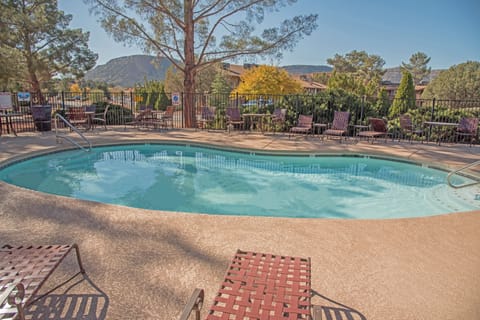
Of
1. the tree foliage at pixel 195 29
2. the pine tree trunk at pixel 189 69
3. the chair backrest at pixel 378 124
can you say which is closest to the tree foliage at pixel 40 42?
the tree foliage at pixel 195 29

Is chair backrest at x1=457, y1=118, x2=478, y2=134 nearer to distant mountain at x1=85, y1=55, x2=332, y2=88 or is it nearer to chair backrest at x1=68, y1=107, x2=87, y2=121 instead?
chair backrest at x1=68, y1=107, x2=87, y2=121

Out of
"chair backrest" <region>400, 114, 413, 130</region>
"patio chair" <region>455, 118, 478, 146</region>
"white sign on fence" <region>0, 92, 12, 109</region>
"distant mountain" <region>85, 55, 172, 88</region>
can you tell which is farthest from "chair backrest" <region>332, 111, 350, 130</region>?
"distant mountain" <region>85, 55, 172, 88</region>

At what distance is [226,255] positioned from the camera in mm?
2938

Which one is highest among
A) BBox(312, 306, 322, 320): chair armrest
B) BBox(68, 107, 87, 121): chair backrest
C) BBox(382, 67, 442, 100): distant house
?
BBox(382, 67, 442, 100): distant house

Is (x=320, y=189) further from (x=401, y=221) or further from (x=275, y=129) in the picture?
(x=275, y=129)

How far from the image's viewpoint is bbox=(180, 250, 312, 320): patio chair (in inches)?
67.4

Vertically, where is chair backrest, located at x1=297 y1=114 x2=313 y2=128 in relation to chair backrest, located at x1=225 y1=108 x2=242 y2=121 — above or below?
below

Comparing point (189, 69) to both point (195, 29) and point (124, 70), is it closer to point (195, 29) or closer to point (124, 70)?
point (195, 29)

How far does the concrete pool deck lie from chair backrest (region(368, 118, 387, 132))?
630 centimetres

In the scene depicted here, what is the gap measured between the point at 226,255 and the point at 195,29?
1273 centimetres

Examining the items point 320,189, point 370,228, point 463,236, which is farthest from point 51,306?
Answer: point 320,189

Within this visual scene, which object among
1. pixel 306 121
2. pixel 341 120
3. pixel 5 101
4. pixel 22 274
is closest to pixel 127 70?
pixel 5 101

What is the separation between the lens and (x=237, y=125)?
12055 millimetres

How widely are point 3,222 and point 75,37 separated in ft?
65.3
